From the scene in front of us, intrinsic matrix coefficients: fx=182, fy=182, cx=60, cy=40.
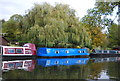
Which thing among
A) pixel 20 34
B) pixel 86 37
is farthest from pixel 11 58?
pixel 86 37

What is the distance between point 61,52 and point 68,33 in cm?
281

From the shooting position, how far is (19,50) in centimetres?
2023

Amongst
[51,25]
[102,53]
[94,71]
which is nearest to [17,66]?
[94,71]

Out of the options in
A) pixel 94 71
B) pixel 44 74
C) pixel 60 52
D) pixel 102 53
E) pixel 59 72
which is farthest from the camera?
pixel 102 53

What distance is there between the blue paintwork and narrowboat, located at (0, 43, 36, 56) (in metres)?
1.03

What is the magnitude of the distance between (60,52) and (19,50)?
5.46 meters

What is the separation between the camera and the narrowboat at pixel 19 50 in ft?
63.2

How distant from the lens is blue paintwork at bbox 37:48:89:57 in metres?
21.7

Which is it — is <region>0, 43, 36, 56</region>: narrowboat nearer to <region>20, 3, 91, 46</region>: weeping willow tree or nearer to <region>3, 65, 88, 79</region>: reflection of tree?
<region>20, 3, 91, 46</region>: weeping willow tree

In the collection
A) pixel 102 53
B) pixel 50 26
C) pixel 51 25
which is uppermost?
pixel 51 25

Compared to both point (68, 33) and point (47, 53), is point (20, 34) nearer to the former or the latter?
point (47, 53)

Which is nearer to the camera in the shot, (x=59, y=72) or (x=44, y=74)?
(x=44, y=74)

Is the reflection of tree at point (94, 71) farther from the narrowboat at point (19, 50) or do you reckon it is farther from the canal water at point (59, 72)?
the narrowboat at point (19, 50)

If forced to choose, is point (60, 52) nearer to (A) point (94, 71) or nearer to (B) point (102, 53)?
(B) point (102, 53)
